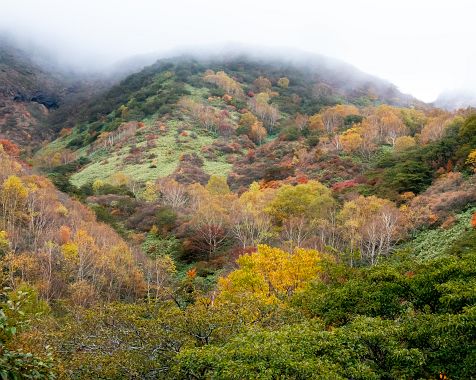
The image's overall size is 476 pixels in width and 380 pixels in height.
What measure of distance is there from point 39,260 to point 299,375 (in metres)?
26.5

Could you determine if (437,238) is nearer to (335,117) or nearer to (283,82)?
(335,117)

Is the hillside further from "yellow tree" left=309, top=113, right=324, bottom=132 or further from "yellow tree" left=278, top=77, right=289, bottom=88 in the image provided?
"yellow tree" left=309, top=113, right=324, bottom=132

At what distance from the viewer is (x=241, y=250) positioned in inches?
1561

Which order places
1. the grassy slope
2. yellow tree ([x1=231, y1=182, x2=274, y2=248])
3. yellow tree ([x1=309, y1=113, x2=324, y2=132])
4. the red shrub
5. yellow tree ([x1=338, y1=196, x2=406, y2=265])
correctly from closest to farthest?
1. the grassy slope
2. yellow tree ([x1=338, y1=196, x2=406, y2=265])
3. yellow tree ([x1=231, y1=182, x2=274, y2=248])
4. the red shrub
5. yellow tree ([x1=309, y1=113, x2=324, y2=132])

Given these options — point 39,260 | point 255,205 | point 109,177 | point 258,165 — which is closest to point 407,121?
point 258,165

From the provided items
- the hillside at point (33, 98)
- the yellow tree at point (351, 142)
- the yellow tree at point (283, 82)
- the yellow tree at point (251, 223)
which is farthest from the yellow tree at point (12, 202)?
the yellow tree at point (283, 82)

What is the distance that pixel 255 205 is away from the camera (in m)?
49.4

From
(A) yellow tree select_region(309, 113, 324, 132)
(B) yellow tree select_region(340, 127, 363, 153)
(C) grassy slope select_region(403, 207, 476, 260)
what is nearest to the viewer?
(C) grassy slope select_region(403, 207, 476, 260)

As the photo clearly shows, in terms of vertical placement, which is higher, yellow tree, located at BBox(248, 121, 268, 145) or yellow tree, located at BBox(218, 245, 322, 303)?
yellow tree, located at BBox(218, 245, 322, 303)

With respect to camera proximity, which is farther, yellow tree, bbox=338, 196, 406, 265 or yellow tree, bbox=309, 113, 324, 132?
yellow tree, bbox=309, 113, 324, 132

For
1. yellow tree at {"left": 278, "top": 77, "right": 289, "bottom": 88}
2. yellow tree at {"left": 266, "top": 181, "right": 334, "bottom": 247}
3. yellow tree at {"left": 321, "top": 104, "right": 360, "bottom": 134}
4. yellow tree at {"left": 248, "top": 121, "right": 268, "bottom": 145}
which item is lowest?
yellow tree at {"left": 248, "top": 121, "right": 268, "bottom": 145}

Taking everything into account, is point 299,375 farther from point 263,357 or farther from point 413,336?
point 413,336

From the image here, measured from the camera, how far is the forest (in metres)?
12.1

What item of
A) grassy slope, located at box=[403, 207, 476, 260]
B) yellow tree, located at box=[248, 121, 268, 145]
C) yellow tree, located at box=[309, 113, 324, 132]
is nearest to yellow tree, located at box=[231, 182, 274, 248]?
grassy slope, located at box=[403, 207, 476, 260]
